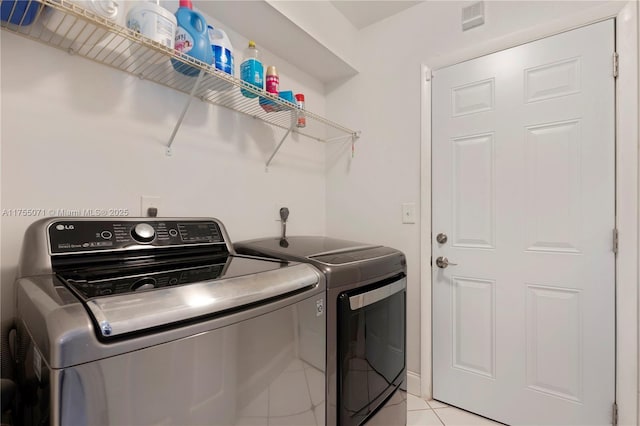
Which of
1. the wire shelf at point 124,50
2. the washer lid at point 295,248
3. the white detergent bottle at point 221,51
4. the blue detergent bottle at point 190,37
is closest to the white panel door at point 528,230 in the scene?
the washer lid at point 295,248

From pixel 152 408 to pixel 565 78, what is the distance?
2120mm

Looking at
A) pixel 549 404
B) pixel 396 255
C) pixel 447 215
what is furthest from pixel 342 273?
pixel 549 404

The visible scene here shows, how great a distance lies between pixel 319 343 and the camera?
3.44 ft

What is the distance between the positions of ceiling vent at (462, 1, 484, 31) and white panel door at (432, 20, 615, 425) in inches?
8.6

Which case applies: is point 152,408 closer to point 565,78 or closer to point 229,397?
point 229,397

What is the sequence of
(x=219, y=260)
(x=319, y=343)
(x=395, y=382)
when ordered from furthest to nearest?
(x=395, y=382) < (x=219, y=260) < (x=319, y=343)

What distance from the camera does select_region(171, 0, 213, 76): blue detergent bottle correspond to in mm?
1188

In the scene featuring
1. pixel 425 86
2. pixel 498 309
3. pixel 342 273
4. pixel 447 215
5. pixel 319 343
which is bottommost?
pixel 498 309

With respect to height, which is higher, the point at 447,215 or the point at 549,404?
the point at 447,215

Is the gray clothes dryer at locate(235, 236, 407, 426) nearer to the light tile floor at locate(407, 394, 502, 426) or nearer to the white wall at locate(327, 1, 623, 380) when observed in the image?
the light tile floor at locate(407, 394, 502, 426)

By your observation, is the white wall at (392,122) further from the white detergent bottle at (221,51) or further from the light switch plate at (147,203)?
the light switch plate at (147,203)

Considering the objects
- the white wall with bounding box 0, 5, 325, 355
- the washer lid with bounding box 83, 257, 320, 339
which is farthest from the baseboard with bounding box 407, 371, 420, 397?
the washer lid with bounding box 83, 257, 320, 339

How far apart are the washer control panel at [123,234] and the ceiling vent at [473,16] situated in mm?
1844

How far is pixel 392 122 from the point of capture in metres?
2.11
